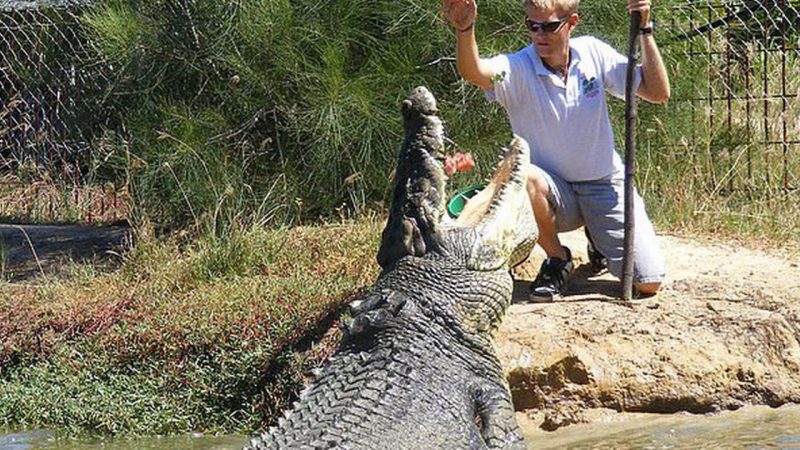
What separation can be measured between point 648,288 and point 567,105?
97 centimetres

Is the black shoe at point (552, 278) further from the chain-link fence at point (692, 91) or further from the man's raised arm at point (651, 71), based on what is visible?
the chain-link fence at point (692, 91)

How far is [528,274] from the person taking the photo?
6.61 metres

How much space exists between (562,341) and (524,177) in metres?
0.80

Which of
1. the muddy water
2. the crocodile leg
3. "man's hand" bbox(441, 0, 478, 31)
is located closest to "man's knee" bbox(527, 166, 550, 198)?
"man's hand" bbox(441, 0, 478, 31)

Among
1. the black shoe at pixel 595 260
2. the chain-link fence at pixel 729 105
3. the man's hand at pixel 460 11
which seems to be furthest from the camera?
the chain-link fence at pixel 729 105

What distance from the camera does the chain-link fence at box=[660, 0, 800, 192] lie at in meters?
8.88

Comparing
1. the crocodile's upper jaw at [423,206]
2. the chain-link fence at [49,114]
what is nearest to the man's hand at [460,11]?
the crocodile's upper jaw at [423,206]

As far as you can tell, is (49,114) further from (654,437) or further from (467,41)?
(654,437)

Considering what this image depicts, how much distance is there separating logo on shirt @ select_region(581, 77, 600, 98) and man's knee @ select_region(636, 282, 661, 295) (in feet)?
3.08

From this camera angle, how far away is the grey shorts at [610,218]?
588 centimetres

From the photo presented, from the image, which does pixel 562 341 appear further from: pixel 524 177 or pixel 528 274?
pixel 528 274

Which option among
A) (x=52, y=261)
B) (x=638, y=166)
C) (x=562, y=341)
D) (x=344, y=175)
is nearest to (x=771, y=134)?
(x=638, y=166)

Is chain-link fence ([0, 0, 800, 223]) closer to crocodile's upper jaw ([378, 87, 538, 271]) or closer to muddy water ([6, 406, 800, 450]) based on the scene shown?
muddy water ([6, 406, 800, 450])

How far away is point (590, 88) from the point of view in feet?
19.2
